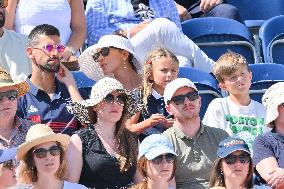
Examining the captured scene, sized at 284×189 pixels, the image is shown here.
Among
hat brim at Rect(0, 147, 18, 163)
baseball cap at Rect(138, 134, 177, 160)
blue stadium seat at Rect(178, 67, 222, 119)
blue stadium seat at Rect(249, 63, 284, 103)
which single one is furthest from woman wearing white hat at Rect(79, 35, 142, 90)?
hat brim at Rect(0, 147, 18, 163)

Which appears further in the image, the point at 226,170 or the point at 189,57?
the point at 189,57

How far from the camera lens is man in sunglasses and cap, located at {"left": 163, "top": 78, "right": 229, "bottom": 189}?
5.79 m

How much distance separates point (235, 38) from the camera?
8.02 meters

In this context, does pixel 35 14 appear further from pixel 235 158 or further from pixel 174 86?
pixel 235 158

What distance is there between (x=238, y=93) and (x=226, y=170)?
114 centimetres

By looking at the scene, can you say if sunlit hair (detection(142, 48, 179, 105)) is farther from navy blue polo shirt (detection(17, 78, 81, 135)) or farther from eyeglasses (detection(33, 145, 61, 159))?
eyeglasses (detection(33, 145, 61, 159))

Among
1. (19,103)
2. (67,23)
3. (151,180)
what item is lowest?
(151,180)

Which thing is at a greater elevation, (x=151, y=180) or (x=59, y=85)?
(x=59, y=85)

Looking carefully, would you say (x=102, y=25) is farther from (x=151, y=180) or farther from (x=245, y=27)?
(x=151, y=180)

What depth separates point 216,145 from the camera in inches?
233

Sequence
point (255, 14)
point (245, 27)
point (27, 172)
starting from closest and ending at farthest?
point (27, 172), point (245, 27), point (255, 14)

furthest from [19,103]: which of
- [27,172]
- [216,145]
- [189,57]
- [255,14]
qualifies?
[255,14]

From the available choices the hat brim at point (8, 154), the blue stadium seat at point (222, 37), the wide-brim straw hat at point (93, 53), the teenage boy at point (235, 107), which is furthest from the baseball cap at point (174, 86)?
the blue stadium seat at point (222, 37)

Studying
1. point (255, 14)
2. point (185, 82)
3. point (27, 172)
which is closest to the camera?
point (27, 172)
